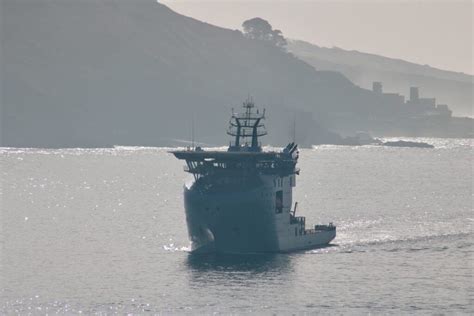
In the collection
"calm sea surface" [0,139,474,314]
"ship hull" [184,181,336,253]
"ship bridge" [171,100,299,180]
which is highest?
"ship bridge" [171,100,299,180]

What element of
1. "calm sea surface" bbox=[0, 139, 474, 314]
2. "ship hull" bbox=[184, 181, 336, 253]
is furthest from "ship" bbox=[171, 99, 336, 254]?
"calm sea surface" bbox=[0, 139, 474, 314]

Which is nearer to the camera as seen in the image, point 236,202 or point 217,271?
point 217,271

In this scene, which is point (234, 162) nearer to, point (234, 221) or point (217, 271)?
point (234, 221)

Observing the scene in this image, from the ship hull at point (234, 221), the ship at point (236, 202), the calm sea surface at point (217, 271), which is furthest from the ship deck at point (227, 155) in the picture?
the calm sea surface at point (217, 271)

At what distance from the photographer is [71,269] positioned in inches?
5187

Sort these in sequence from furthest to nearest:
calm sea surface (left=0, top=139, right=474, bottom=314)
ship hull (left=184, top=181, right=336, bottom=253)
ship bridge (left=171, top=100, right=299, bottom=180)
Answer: ship bridge (left=171, top=100, right=299, bottom=180)
ship hull (left=184, top=181, right=336, bottom=253)
calm sea surface (left=0, top=139, right=474, bottom=314)

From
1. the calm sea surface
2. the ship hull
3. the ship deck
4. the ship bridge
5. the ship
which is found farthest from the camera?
the ship bridge

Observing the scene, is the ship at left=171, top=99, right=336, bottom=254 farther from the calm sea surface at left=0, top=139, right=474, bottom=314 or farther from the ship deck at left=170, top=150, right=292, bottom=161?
the calm sea surface at left=0, top=139, right=474, bottom=314

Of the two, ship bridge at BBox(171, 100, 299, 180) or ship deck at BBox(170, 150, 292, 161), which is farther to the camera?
ship bridge at BBox(171, 100, 299, 180)

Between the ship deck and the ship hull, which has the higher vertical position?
the ship deck

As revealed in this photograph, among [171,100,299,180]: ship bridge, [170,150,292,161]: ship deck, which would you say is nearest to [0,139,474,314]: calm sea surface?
[171,100,299,180]: ship bridge

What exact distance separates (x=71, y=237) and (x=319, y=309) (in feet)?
143

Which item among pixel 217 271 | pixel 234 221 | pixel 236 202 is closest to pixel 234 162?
pixel 236 202

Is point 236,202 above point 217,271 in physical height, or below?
above
